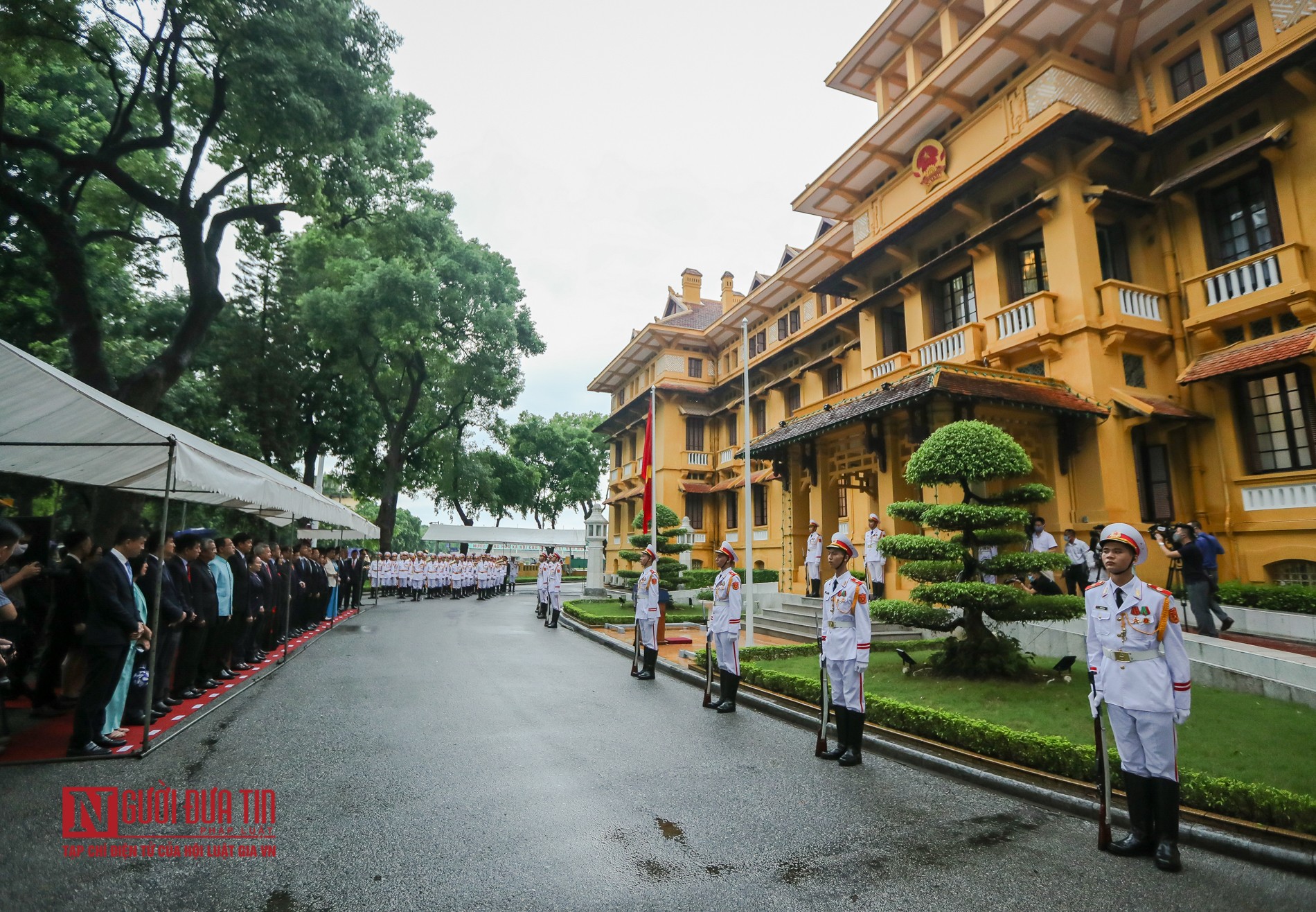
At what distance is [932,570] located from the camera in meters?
8.77

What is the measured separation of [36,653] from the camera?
26.8ft

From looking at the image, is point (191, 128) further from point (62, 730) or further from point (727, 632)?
point (727, 632)

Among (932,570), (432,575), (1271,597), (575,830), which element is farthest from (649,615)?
(432,575)

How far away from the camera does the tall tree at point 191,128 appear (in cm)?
1183

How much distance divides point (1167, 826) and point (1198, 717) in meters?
3.41

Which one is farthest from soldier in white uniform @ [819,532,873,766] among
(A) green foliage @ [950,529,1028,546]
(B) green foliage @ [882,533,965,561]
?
(A) green foliage @ [950,529,1028,546]

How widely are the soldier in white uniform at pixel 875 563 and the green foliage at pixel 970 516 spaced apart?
4999 mm

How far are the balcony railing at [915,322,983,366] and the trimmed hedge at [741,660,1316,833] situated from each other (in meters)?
9.17

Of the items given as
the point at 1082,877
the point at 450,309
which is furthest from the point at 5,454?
the point at 450,309

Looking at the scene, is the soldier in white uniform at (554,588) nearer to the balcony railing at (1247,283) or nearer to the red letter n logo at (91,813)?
the red letter n logo at (91,813)

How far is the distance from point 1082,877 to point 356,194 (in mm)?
16865

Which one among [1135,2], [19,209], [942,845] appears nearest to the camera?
[942,845]

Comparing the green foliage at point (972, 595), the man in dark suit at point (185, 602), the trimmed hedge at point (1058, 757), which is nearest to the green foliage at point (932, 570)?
the green foliage at point (972, 595)

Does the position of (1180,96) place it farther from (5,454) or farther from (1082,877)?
(5,454)
